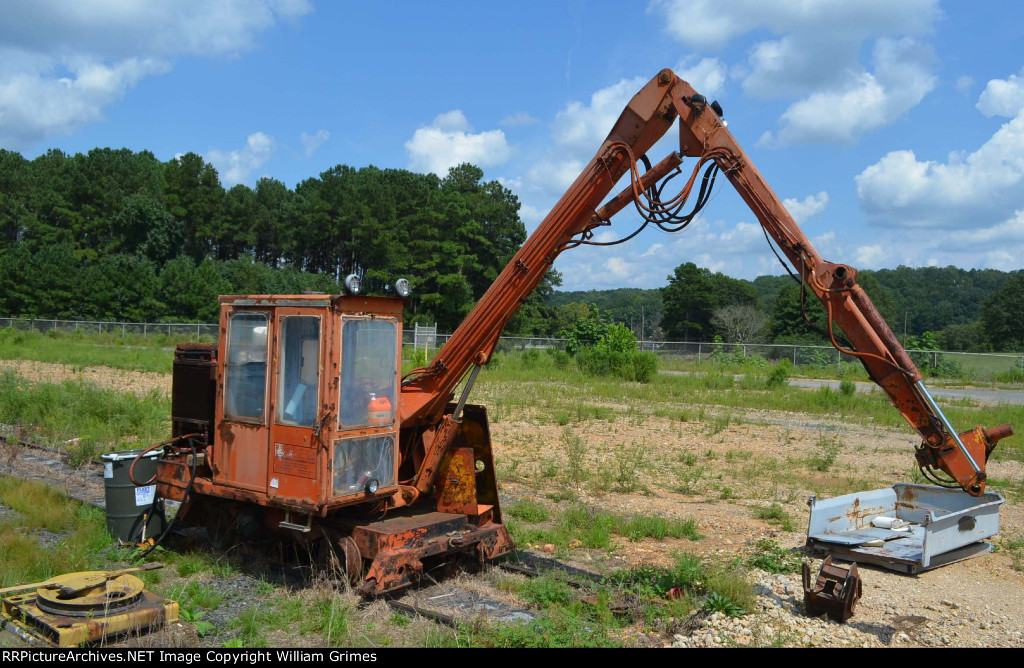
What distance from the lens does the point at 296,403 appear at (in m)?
6.86

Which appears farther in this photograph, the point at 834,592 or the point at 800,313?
the point at 800,313

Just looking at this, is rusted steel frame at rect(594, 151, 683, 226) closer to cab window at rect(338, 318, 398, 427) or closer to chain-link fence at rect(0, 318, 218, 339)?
cab window at rect(338, 318, 398, 427)

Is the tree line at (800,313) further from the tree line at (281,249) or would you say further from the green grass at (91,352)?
the green grass at (91,352)

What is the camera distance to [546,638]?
569 centimetres

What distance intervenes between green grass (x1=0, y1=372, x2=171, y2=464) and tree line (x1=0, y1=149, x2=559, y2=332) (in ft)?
117

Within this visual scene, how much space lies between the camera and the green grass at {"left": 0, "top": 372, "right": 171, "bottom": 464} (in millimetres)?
13445

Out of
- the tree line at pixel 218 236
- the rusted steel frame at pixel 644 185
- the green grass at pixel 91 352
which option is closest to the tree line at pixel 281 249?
the tree line at pixel 218 236

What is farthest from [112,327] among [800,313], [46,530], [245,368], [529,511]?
[245,368]

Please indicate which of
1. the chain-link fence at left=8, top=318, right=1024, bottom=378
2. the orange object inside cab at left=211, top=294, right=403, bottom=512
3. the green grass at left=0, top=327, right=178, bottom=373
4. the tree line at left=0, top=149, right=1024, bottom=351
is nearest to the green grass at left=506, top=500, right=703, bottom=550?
the orange object inside cab at left=211, top=294, right=403, bottom=512

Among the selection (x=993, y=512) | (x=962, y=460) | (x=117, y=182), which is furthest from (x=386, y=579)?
(x=117, y=182)

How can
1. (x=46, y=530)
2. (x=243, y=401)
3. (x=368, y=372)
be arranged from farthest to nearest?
(x=46, y=530) < (x=243, y=401) < (x=368, y=372)

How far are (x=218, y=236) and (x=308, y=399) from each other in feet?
245

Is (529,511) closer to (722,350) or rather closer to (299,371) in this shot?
(299,371)

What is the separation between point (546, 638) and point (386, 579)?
1624 millimetres
